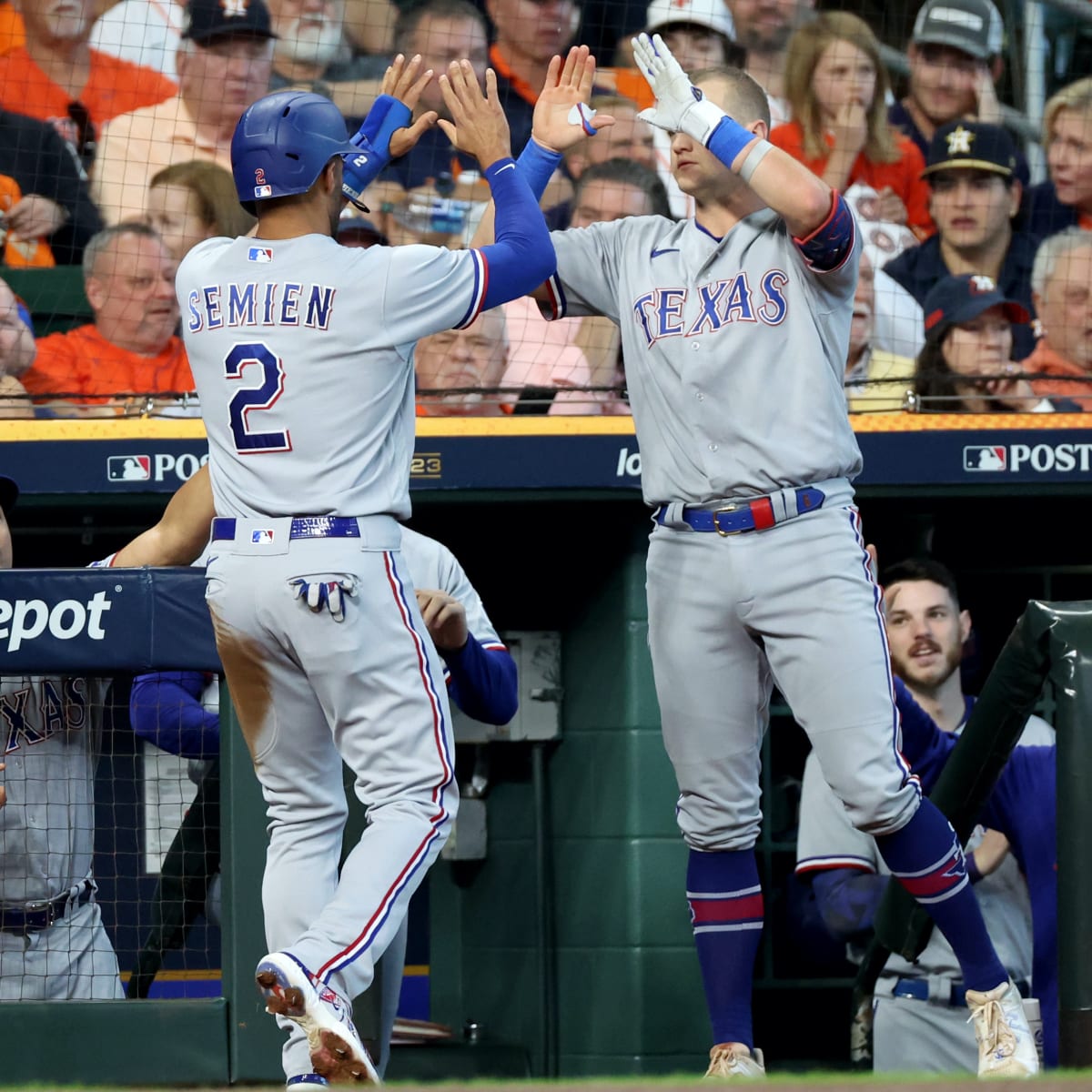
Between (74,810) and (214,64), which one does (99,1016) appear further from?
(214,64)

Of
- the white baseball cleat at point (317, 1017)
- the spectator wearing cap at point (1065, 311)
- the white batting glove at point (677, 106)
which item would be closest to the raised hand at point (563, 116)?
the white batting glove at point (677, 106)

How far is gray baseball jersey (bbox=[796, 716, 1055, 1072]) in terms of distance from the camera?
386 cm

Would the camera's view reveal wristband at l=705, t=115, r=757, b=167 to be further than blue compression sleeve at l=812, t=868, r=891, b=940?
No

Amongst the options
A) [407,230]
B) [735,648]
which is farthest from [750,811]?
[407,230]

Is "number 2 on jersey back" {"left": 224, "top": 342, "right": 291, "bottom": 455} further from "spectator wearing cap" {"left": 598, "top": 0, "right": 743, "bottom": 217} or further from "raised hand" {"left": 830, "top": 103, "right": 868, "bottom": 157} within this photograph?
"raised hand" {"left": 830, "top": 103, "right": 868, "bottom": 157}

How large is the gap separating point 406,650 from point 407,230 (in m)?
2.93

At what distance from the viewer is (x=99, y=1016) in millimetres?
2908

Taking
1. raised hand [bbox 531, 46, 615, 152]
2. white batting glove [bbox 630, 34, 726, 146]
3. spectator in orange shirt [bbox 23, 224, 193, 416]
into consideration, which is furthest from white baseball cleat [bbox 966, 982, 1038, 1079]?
spectator in orange shirt [bbox 23, 224, 193, 416]

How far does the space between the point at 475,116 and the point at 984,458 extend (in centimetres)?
240

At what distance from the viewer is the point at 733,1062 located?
2.83 metres

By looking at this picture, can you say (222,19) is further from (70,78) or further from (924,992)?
(924,992)

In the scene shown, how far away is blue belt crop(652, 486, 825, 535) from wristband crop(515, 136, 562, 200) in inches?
24.9

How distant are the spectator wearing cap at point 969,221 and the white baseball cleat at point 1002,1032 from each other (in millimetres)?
3094

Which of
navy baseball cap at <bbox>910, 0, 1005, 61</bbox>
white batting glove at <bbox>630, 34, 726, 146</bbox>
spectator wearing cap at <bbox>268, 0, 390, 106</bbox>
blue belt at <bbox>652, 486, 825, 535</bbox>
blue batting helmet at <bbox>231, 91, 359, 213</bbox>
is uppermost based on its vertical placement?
navy baseball cap at <bbox>910, 0, 1005, 61</bbox>
